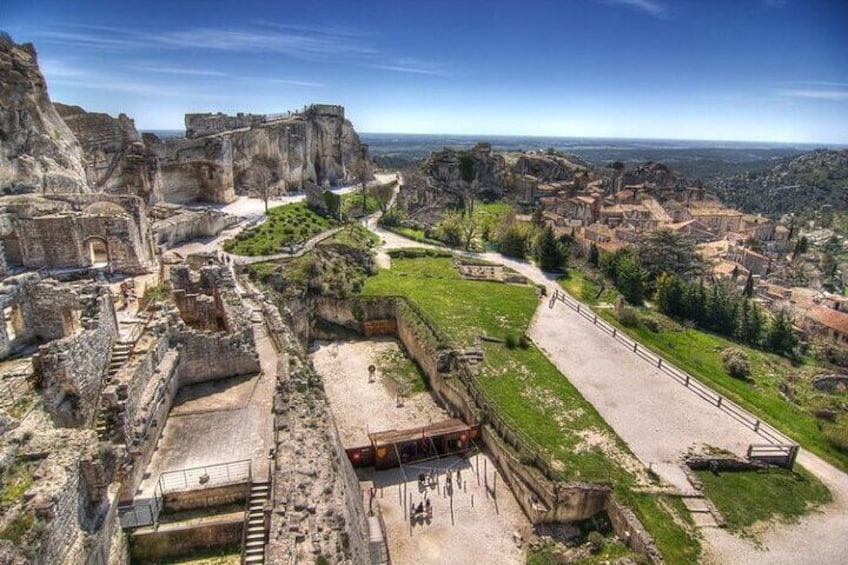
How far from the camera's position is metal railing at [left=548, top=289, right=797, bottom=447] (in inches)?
840

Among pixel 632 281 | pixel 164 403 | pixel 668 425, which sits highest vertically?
pixel 164 403

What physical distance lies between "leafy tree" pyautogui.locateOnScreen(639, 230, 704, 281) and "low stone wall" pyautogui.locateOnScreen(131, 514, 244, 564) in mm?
40517

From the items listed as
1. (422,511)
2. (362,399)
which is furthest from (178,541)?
(362,399)

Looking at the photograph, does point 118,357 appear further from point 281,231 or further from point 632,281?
point 632,281

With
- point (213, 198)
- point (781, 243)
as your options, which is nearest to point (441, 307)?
point (213, 198)

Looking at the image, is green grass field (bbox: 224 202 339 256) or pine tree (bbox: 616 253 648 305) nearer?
green grass field (bbox: 224 202 339 256)

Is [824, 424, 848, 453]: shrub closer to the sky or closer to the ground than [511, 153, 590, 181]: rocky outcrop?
closer to the ground

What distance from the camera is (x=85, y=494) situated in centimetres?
984

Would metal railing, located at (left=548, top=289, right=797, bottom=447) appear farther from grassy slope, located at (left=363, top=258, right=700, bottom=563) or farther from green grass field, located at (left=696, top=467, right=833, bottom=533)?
grassy slope, located at (left=363, top=258, right=700, bottom=563)

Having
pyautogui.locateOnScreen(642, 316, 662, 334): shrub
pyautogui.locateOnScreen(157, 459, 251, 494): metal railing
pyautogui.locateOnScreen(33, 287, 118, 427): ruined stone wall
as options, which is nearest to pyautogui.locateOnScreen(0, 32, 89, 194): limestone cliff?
pyautogui.locateOnScreen(33, 287, 118, 427): ruined stone wall

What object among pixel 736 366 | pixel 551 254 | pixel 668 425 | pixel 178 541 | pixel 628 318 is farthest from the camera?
pixel 551 254

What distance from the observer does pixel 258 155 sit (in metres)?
52.4

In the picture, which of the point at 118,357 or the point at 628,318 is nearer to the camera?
the point at 118,357

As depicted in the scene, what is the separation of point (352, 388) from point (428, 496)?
8273 mm
